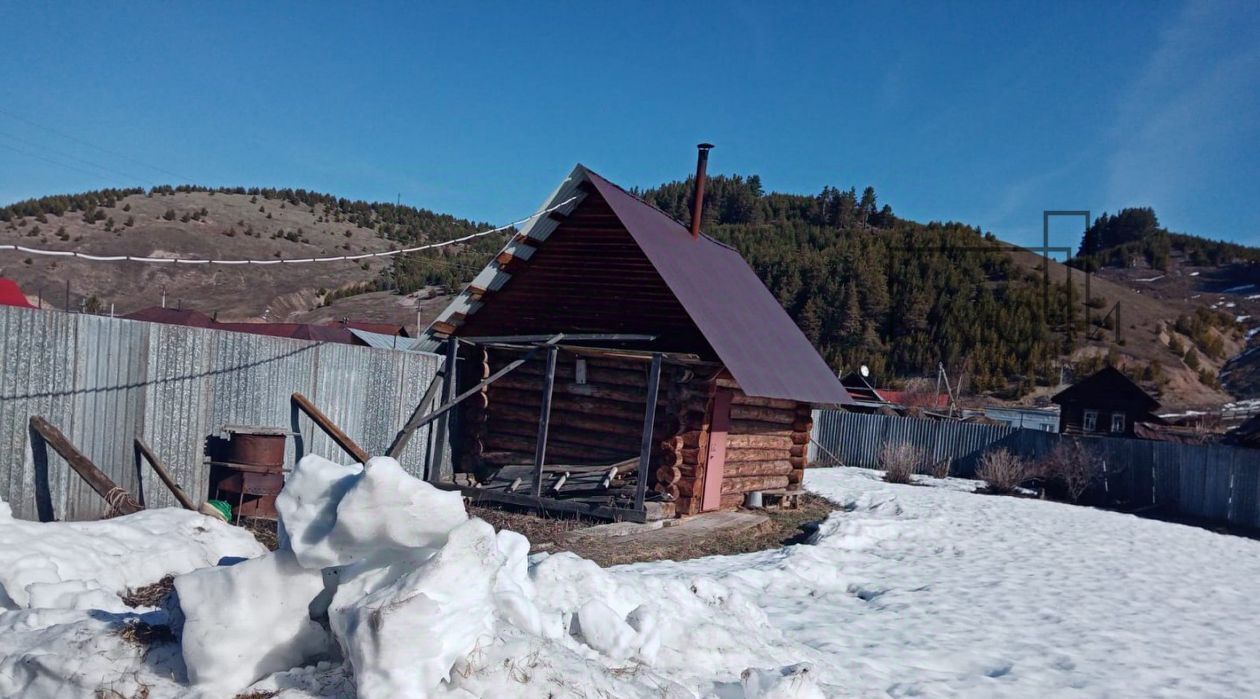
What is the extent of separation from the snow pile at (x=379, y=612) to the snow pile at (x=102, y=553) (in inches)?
66.7

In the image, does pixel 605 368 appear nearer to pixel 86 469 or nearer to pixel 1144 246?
pixel 86 469

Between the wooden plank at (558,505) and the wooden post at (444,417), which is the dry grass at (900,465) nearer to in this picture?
the wooden plank at (558,505)

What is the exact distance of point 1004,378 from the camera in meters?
58.2

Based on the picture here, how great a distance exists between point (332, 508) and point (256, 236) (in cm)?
6996

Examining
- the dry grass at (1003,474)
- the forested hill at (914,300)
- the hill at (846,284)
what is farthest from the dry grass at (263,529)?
the forested hill at (914,300)

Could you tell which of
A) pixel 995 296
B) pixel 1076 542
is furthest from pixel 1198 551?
pixel 995 296

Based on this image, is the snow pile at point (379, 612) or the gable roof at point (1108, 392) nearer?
the snow pile at point (379, 612)

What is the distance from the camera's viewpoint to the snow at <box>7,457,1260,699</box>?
426cm

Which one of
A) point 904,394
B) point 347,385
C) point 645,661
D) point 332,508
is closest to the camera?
point 332,508

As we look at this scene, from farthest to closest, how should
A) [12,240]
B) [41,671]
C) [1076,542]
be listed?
[12,240], [1076,542], [41,671]

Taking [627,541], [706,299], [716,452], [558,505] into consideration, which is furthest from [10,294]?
[627,541]

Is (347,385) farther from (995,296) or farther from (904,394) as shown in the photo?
(995,296)

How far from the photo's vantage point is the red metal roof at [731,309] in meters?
13.2

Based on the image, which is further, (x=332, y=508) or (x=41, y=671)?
(x=332, y=508)
